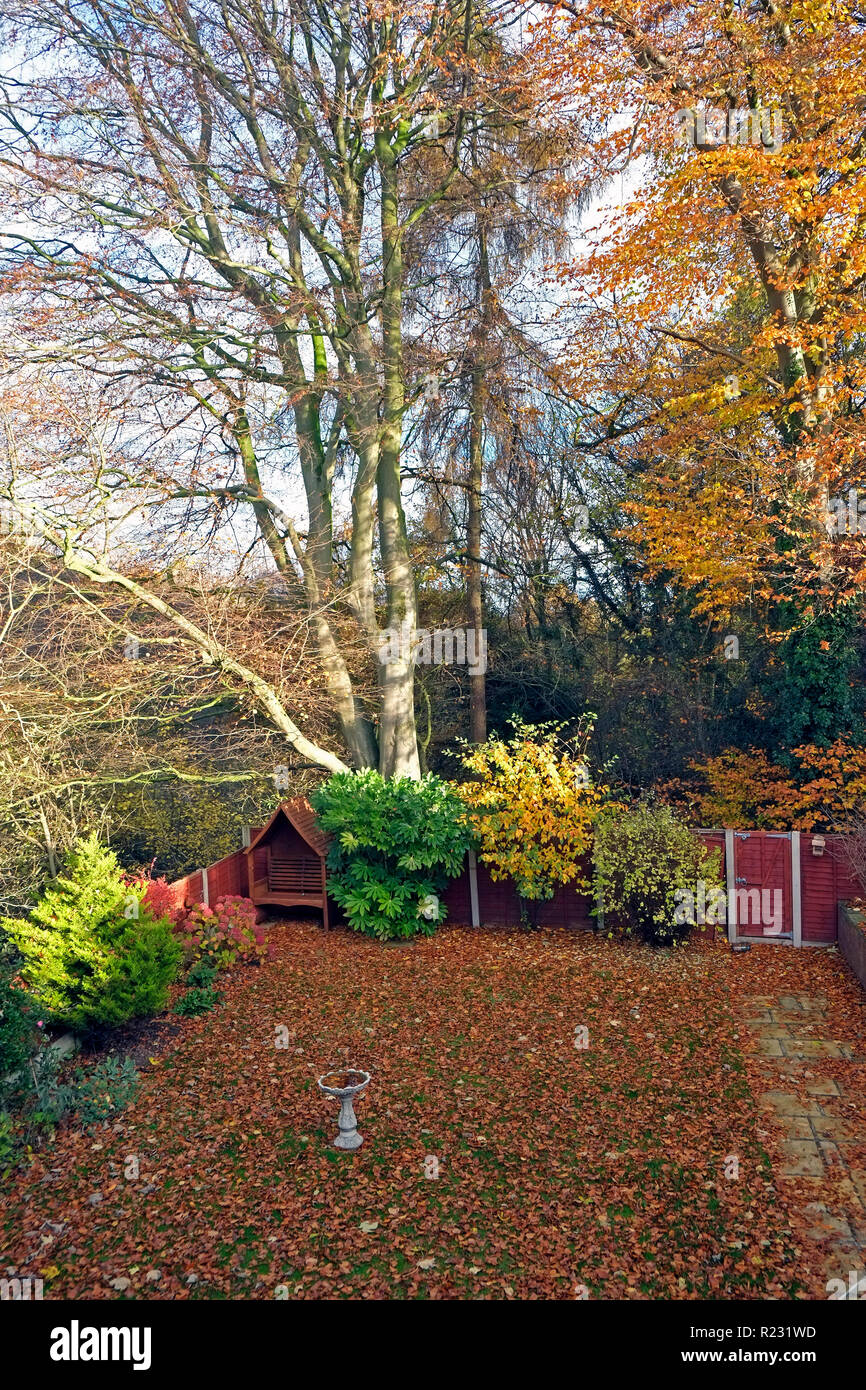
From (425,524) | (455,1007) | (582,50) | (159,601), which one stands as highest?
(582,50)

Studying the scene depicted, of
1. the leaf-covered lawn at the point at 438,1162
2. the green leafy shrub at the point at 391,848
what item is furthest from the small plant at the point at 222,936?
the green leafy shrub at the point at 391,848

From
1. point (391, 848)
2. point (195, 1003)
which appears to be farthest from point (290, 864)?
point (195, 1003)

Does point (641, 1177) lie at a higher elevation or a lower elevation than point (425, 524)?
lower

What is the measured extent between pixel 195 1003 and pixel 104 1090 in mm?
1754

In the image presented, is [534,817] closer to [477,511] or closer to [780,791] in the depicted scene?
[780,791]

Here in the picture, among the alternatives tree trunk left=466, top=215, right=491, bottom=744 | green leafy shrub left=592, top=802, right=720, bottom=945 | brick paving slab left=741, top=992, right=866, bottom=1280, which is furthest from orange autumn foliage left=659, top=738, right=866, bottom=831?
tree trunk left=466, top=215, right=491, bottom=744

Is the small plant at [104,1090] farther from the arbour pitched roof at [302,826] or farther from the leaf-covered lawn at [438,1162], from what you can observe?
the arbour pitched roof at [302,826]

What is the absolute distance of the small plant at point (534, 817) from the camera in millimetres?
9992

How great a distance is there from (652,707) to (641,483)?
3749 millimetres

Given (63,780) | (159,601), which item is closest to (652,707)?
(159,601)

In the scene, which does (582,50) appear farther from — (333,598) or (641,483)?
(333,598)

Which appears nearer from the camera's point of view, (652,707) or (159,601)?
(159,601)

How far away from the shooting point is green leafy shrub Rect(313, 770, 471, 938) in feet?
33.2

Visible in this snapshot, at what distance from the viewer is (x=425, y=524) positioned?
48.2 feet
